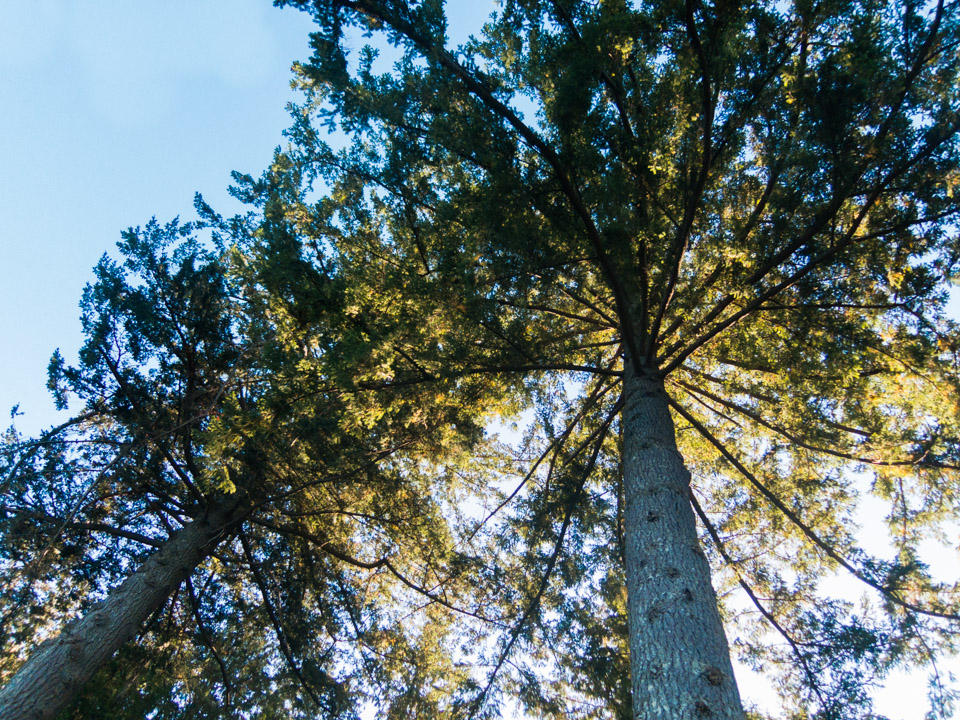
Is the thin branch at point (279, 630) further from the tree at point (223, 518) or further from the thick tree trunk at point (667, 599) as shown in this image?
the thick tree trunk at point (667, 599)

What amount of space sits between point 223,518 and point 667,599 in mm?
5361

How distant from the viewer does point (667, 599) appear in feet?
10.5

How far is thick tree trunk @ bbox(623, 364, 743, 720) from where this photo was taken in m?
2.74

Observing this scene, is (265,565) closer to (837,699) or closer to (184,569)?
(184,569)

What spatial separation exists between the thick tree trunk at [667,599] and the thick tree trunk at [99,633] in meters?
4.56

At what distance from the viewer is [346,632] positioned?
22.2ft

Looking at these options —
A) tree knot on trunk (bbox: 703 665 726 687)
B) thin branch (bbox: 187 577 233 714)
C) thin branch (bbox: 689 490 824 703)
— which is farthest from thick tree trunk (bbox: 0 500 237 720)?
thin branch (bbox: 689 490 824 703)

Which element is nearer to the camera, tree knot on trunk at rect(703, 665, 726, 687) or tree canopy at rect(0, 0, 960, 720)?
tree knot on trunk at rect(703, 665, 726, 687)

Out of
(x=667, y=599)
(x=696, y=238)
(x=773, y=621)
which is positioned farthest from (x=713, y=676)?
(x=696, y=238)

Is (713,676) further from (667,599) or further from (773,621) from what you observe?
(773,621)

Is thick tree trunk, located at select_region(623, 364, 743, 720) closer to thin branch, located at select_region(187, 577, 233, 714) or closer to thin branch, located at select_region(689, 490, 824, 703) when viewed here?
thin branch, located at select_region(689, 490, 824, 703)

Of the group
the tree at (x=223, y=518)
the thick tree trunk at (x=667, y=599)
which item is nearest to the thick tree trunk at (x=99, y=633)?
the tree at (x=223, y=518)

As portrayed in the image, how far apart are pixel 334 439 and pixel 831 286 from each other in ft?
15.9

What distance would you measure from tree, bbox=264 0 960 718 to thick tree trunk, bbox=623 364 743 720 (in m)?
0.02
